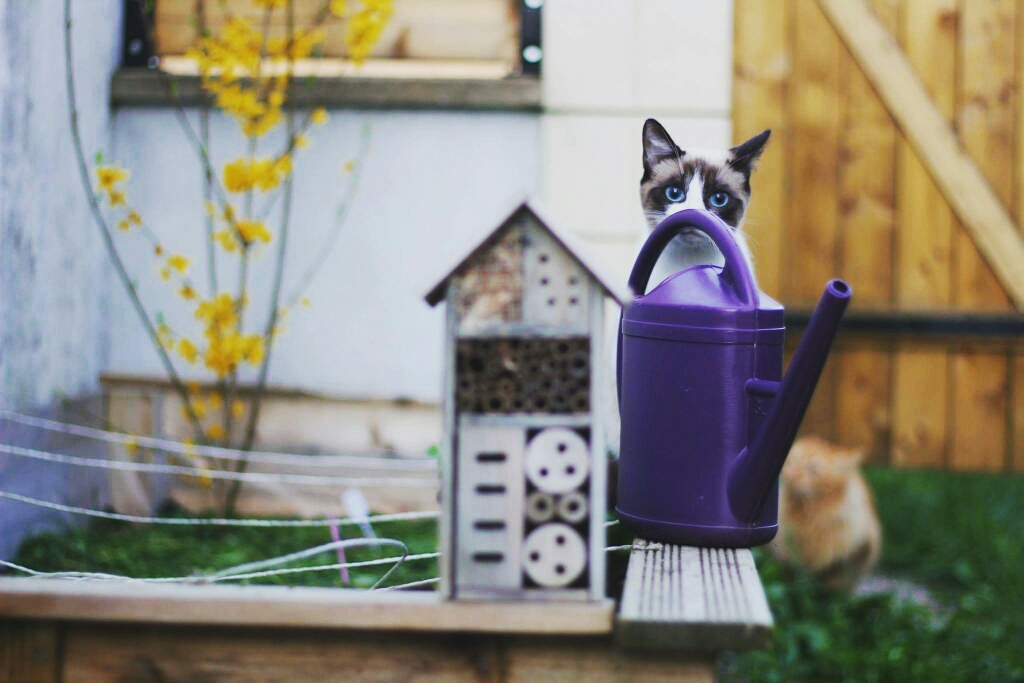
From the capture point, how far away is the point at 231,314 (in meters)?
2.15

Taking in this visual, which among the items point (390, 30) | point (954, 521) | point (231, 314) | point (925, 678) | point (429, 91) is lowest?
point (925, 678)

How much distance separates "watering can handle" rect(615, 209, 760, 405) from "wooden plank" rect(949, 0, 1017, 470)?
7.33 ft

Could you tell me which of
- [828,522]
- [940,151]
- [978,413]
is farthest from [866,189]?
[828,522]

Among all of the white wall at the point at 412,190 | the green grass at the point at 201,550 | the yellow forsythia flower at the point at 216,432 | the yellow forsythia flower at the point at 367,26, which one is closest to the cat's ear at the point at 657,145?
the green grass at the point at 201,550

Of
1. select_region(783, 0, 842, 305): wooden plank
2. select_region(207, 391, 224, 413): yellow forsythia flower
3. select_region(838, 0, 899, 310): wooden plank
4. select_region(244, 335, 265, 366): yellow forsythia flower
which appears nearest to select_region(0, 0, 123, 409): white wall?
select_region(207, 391, 224, 413): yellow forsythia flower

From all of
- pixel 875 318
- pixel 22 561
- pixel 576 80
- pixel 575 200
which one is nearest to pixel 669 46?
pixel 576 80

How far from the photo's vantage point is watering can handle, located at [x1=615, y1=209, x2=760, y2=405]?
1003 mm

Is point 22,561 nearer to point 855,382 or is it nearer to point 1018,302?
point 855,382

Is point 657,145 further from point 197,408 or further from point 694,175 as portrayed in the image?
point 197,408

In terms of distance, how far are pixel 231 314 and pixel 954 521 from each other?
1918 mm

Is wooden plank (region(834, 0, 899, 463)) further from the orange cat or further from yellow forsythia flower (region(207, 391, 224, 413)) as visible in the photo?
yellow forsythia flower (region(207, 391, 224, 413))

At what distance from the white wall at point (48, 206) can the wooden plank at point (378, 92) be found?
0.21 ft

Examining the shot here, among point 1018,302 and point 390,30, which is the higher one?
point 390,30

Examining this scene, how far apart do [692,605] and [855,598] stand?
1.64 meters
